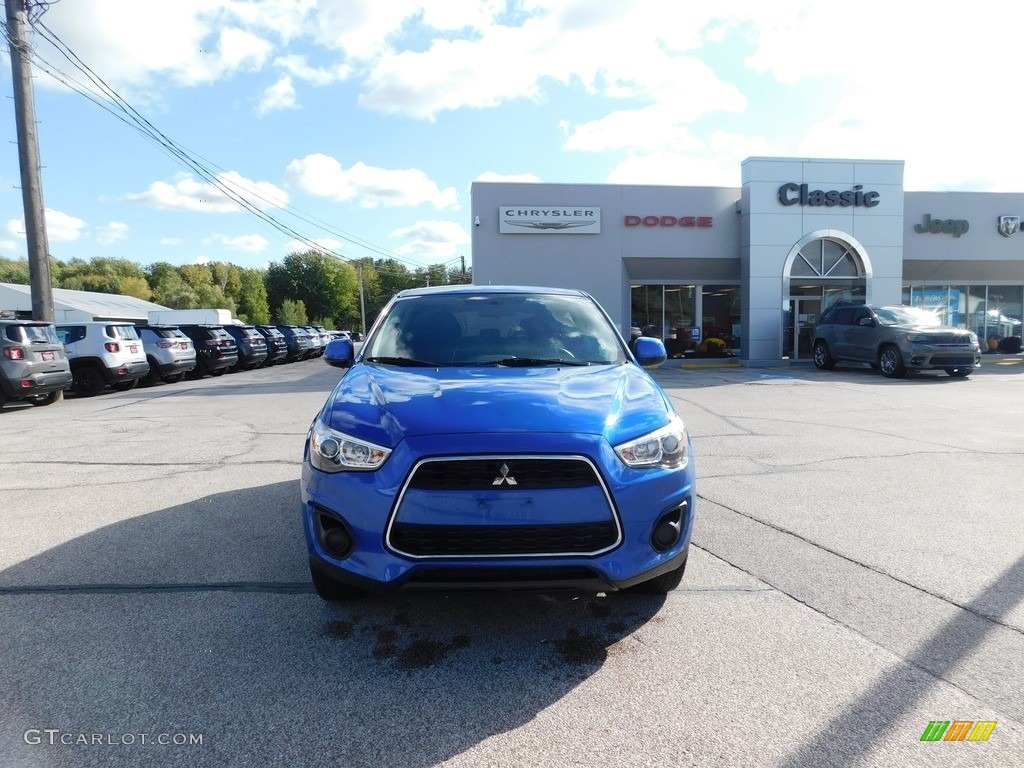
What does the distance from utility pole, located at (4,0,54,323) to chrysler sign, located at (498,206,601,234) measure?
12.4 m

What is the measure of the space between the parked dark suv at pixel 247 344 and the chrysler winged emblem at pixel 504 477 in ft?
71.7

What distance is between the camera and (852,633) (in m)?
3.18

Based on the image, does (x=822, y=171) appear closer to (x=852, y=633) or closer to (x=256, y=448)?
(x=256, y=448)

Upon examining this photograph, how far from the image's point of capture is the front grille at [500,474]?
9.17 ft

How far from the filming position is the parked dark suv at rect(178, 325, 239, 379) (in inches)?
808

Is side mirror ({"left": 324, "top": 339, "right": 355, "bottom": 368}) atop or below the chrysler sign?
below

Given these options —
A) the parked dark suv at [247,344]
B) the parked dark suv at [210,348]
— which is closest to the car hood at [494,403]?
the parked dark suv at [210,348]

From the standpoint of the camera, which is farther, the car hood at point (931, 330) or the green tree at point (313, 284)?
the green tree at point (313, 284)

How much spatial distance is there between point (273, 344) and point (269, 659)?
26471mm

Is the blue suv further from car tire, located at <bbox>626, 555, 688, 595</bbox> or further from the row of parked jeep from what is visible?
the row of parked jeep

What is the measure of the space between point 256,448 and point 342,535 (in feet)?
17.9

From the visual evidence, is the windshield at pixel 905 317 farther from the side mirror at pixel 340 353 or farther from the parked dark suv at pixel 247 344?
the parked dark suv at pixel 247 344

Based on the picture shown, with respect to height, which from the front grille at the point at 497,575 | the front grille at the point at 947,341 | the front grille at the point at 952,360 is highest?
the front grille at the point at 947,341

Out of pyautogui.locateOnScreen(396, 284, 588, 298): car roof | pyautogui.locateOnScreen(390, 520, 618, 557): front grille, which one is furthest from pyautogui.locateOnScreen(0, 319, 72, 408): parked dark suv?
pyautogui.locateOnScreen(390, 520, 618, 557): front grille
